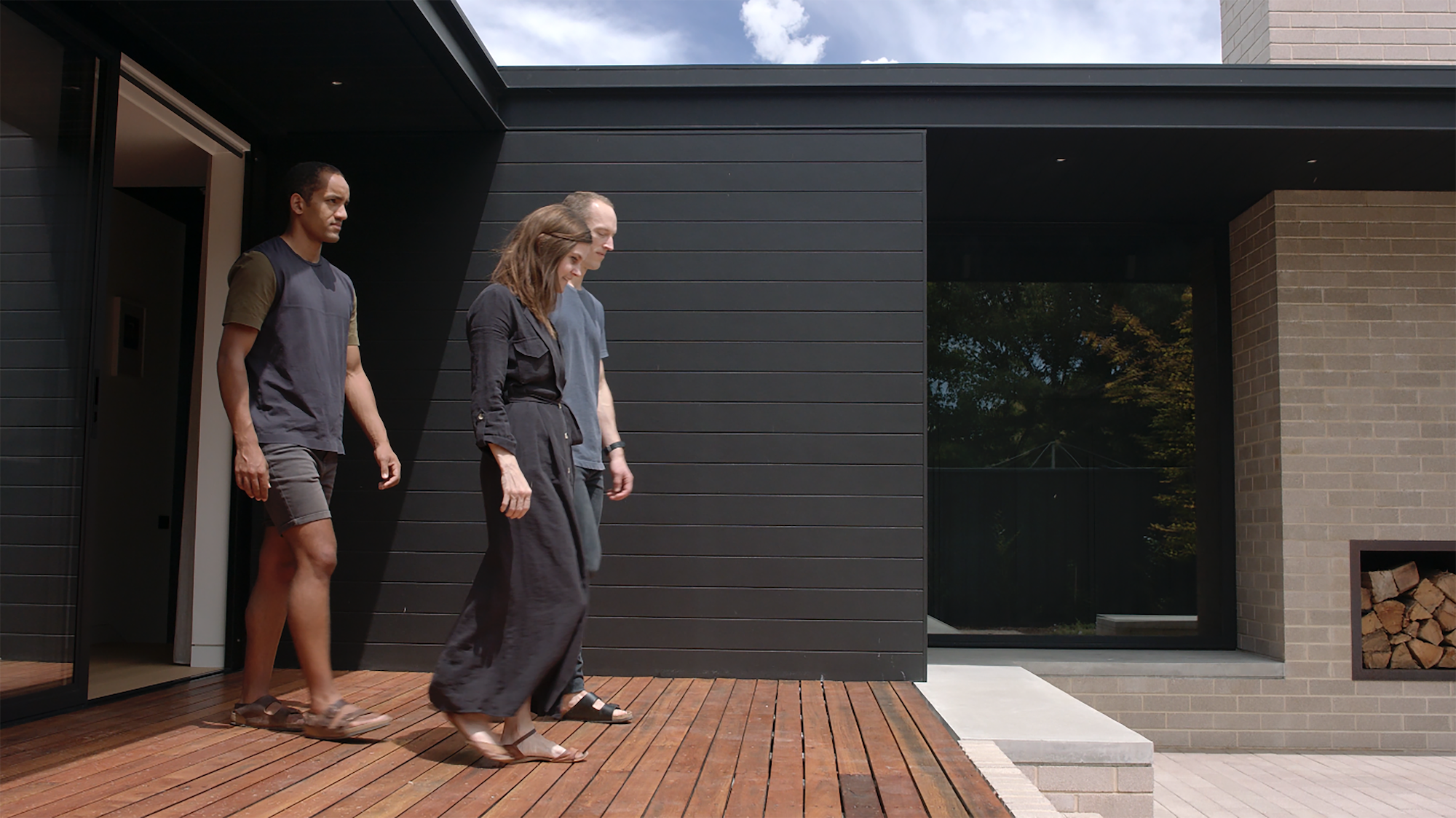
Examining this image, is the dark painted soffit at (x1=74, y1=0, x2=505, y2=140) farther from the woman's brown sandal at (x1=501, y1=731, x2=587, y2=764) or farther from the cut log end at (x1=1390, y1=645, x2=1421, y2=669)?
the cut log end at (x1=1390, y1=645, x2=1421, y2=669)

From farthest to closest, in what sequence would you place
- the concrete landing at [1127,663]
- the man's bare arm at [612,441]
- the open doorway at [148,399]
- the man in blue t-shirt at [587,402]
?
the concrete landing at [1127,663], the open doorway at [148,399], the man's bare arm at [612,441], the man in blue t-shirt at [587,402]

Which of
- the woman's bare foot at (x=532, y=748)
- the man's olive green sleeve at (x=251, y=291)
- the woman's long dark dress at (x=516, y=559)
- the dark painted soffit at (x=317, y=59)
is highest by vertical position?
the dark painted soffit at (x=317, y=59)

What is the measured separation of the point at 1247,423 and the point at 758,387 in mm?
2584

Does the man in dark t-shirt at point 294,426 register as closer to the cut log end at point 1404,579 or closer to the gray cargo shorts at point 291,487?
the gray cargo shorts at point 291,487

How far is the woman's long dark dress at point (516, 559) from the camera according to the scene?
2238 mm

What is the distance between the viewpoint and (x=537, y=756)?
2.31m

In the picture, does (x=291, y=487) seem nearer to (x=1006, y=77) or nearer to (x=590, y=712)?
(x=590, y=712)

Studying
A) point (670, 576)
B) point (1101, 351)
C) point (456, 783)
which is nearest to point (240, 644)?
point (670, 576)

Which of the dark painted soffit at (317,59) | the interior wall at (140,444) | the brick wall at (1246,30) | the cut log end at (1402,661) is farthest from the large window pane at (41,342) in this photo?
the cut log end at (1402,661)

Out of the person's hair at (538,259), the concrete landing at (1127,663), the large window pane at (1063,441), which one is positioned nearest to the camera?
the person's hair at (538,259)

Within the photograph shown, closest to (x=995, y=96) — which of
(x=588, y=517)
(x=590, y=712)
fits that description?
(x=588, y=517)

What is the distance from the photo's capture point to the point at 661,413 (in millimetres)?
3818

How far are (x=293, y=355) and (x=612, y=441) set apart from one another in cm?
94

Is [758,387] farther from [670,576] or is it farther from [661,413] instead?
[670,576]
